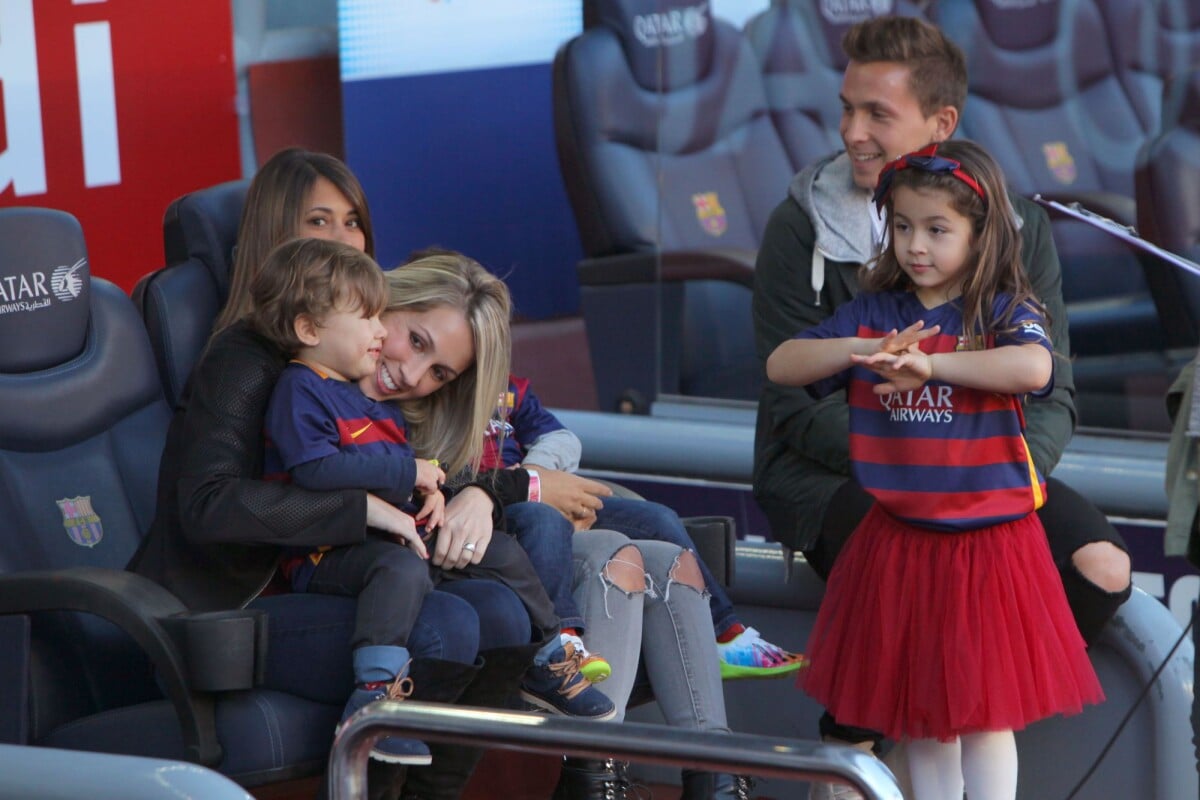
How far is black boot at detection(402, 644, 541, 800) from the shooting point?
2.25m

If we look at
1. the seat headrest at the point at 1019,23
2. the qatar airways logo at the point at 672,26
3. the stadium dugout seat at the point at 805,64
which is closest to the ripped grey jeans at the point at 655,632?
the stadium dugout seat at the point at 805,64

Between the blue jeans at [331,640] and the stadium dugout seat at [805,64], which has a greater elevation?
the stadium dugout seat at [805,64]

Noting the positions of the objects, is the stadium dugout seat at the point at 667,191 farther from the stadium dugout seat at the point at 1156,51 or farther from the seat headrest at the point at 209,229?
the seat headrest at the point at 209,229

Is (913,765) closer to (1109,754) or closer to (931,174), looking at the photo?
(1109,754)

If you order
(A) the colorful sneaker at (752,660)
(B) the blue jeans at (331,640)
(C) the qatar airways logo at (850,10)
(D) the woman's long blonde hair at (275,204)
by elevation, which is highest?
(C) the qatar airways logo at (850,10)

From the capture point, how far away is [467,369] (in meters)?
2.56

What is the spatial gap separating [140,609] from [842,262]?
1.31m

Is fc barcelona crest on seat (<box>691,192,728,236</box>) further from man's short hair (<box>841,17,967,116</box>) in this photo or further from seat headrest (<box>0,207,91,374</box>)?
seat headrest (<box>0,207,91,374</box>)

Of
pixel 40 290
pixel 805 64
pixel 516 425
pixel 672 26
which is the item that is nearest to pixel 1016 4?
pixel 805 64

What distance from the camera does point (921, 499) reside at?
8.00 ft

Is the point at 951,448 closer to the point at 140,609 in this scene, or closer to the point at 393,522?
the point at 393,522

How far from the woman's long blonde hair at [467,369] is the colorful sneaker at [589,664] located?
0.96 feet

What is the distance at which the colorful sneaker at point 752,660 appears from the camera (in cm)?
273

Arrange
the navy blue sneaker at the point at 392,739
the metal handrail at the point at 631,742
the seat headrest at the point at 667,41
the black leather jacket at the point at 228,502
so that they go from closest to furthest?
A: the metal handrail at the point at 631,742, the navy blue sneaker at the point at 392,739, the black leather jacket at the point at 228,502, the seat headrest at the point at 667,41
